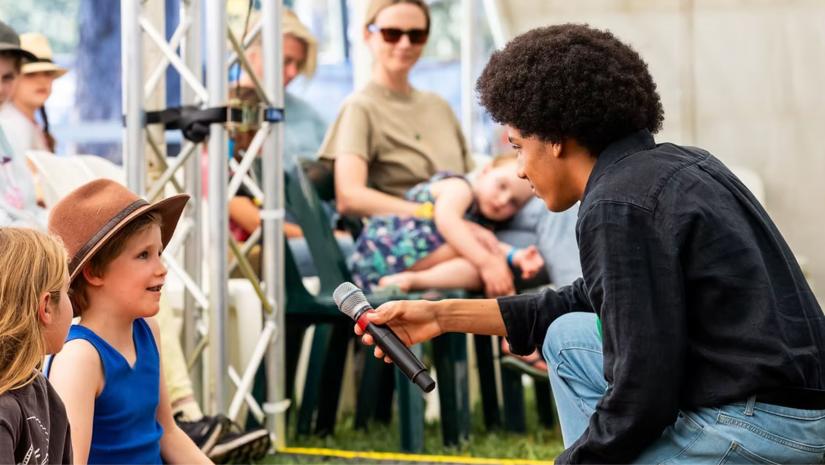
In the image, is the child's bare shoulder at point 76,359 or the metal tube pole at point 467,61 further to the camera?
the metal tube pole at point 467,61

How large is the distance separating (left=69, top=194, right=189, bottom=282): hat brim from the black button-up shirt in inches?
37.6

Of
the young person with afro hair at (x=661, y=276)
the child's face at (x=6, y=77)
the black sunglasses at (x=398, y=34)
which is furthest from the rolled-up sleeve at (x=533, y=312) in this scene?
the black sunglasses at (x=398, y=34)

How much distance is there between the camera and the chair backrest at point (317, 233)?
12.7 feet

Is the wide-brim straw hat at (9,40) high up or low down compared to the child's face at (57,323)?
up

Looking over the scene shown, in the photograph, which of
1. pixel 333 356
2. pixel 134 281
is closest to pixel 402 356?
pixel 134 281

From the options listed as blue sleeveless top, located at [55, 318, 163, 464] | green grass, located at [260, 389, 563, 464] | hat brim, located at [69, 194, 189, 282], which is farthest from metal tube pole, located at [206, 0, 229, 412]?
blue sleeveless top, located at [55, 318, 163, 464]

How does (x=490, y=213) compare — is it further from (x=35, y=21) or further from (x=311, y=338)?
(x=35, y=21)

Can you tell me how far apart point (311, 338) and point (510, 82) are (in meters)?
2.34

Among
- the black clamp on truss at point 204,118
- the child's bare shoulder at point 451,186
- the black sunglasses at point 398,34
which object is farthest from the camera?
the black sunglasses at point 398,34

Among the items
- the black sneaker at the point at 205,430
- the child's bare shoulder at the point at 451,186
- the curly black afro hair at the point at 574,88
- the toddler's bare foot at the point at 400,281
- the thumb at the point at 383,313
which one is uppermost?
the curly black afro hair at the point at 574,88

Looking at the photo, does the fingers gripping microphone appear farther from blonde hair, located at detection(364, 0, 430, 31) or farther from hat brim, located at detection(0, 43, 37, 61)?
blonde hair, located at detection(364, 0, 430, 31)

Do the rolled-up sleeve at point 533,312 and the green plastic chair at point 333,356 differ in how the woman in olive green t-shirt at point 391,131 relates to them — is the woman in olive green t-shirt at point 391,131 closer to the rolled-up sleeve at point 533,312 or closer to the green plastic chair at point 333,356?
the green plastic chair at point 333,356

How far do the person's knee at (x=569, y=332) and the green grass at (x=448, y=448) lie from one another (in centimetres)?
152

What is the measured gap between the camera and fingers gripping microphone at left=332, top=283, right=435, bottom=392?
75.2 inches
